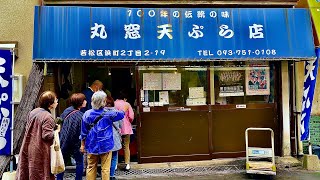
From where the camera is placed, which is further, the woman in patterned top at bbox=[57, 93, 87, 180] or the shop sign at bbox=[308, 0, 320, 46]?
the shop sign at bbox=[308, 0, 320, 46]

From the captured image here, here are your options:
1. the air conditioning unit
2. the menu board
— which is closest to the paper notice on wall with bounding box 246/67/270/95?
the menu board

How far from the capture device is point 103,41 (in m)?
8.09

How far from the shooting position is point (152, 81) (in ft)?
29.5

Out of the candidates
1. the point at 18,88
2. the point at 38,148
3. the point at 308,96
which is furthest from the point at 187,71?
the point at 38,148

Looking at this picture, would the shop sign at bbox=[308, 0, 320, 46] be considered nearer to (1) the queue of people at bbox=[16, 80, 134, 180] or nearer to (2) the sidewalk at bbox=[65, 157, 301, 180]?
(2) the sidewalk at bbox=[65, 157, 301, 180]

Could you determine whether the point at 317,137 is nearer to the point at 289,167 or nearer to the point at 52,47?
the point at 289,167

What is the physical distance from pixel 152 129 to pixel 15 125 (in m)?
3.29

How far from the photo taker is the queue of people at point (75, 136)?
18.0 feet

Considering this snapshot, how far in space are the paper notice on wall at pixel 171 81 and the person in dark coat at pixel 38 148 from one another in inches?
156

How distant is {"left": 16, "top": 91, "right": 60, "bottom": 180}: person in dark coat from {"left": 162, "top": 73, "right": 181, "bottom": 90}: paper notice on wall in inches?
156

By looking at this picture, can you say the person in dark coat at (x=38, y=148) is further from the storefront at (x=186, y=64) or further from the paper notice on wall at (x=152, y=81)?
the paper notice on wall at (x=152, y=81)

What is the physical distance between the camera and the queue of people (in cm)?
548

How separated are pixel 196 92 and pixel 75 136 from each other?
144 inches

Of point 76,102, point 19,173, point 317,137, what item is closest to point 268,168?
point 317,137
